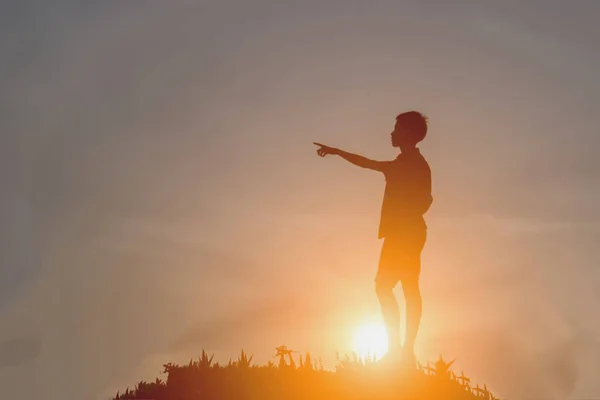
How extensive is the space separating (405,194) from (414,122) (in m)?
1.14

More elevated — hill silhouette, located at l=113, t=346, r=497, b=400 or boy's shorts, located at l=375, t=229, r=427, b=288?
boy's shorts, located at l=375, t=229, r=427, b=288

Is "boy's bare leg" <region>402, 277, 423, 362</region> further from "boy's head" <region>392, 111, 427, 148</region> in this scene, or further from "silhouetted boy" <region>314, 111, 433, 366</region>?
"boy's head" <region>392, 111, 427, 148</region>

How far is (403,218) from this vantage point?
12.1 meters

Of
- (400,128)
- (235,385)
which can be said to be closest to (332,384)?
(235,385)

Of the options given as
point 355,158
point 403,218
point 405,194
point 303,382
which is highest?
point 355,158

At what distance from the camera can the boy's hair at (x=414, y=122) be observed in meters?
12.2

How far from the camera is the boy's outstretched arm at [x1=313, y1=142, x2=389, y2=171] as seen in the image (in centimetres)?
1209

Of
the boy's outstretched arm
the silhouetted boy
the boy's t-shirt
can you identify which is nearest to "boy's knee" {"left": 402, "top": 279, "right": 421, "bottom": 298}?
the silhouetted boy

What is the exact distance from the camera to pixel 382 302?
475 inches

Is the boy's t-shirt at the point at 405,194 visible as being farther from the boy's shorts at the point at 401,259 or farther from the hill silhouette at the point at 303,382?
the hill silhouette at the point at 303,382

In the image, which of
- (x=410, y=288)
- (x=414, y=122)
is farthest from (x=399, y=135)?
(x=410, y=288)

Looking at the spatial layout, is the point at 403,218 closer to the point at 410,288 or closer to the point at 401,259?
the point at 401,259

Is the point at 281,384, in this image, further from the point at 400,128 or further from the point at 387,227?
the point at 400,128

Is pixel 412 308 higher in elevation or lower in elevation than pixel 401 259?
lower
